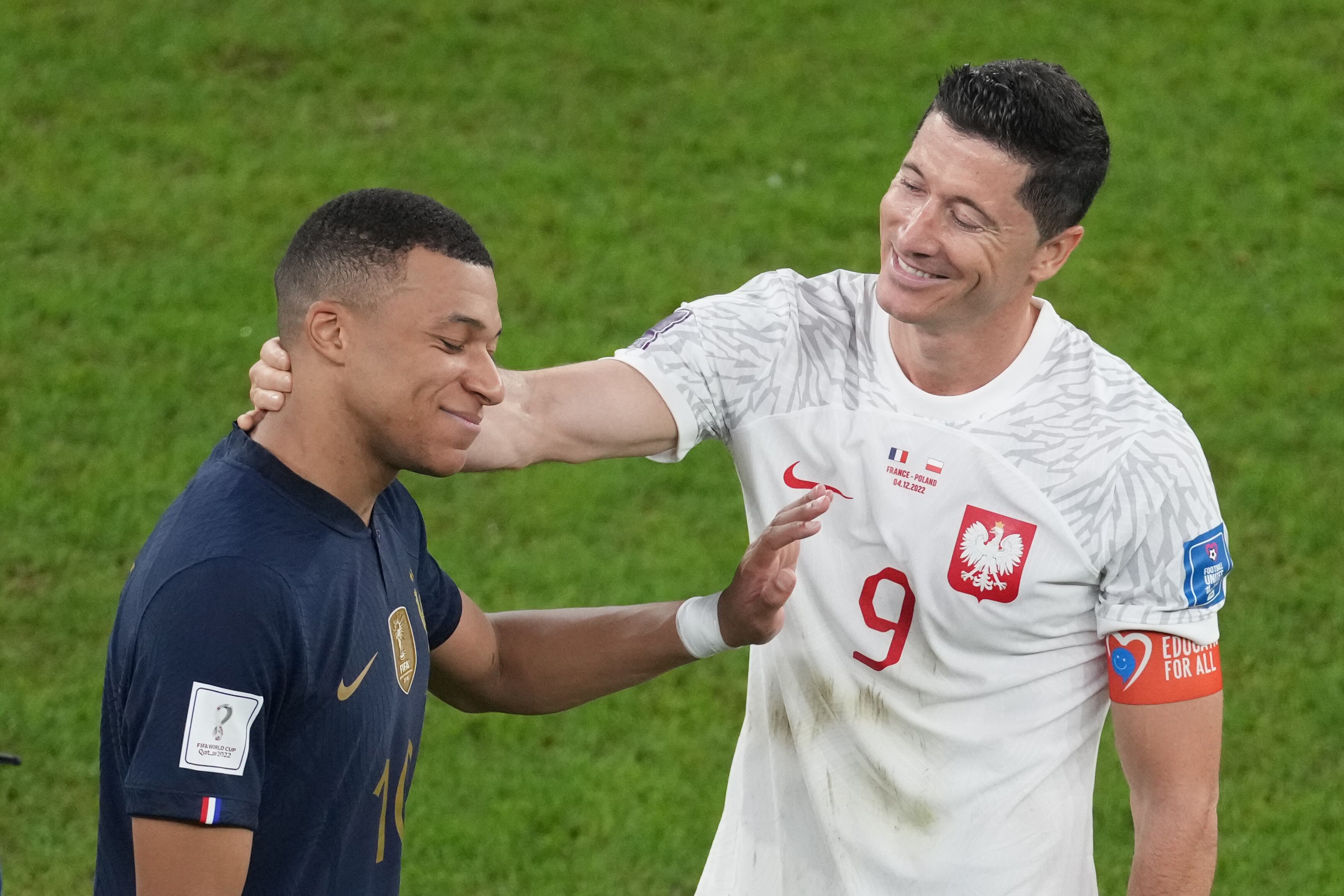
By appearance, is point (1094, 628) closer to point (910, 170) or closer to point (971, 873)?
point (971, 873)

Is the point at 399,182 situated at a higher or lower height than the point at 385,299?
higher

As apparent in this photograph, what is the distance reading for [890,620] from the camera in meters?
3.22

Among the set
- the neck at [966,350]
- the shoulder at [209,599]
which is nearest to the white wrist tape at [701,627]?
the neck at [966,350]

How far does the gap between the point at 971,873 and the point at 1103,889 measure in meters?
2.41

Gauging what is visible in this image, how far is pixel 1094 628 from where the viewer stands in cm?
316

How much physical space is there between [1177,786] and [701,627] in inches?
38.8

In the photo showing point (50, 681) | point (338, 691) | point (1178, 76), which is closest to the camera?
point (338, 691)

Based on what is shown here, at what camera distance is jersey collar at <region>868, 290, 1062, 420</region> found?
3.17 metres

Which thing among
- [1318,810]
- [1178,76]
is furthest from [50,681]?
[1178,76]

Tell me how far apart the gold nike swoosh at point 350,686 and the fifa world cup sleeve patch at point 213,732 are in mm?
226

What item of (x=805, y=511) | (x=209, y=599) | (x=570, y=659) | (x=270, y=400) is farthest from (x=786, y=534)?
(x=209, y=599)

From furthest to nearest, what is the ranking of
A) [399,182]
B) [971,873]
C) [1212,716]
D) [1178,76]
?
[1178,76] → [399,182] → [971,873] → [1212,716]

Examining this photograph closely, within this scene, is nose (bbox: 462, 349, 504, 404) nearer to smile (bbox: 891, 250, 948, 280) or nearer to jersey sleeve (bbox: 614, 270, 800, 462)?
jersey sleeve (bbox: 614, 270, 800, 462)

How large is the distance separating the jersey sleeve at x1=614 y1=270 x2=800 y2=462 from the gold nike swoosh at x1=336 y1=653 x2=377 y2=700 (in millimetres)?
826
